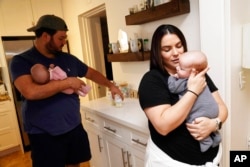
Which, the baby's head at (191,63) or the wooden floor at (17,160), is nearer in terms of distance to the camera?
the baby's head at (191,63)

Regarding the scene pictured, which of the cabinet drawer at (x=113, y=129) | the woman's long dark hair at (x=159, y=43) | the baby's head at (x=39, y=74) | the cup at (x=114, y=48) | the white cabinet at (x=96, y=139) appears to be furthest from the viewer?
the cup at (x=114, y=48)

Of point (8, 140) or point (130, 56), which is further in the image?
point (8, 140)

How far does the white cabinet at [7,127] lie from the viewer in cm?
302

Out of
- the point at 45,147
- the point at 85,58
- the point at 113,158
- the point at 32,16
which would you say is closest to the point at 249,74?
the point at 113,158

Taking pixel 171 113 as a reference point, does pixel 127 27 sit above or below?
above

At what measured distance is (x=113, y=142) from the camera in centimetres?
177

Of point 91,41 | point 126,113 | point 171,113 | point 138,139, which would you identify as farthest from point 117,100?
point 91,41

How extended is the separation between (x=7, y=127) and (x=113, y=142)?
7.11ft

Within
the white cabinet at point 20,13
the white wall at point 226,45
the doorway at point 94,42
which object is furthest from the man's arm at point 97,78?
the white cabinet at point 20,13

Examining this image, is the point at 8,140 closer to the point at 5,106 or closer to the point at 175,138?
the point at 5,106

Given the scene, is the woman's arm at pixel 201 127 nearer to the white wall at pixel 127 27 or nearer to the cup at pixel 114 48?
the white wall at pixel 127 27

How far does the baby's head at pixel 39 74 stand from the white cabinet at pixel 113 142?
2.18 feet

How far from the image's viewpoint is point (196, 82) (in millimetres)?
805

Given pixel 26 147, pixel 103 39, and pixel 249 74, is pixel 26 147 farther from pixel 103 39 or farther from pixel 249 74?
pixel 249 74
